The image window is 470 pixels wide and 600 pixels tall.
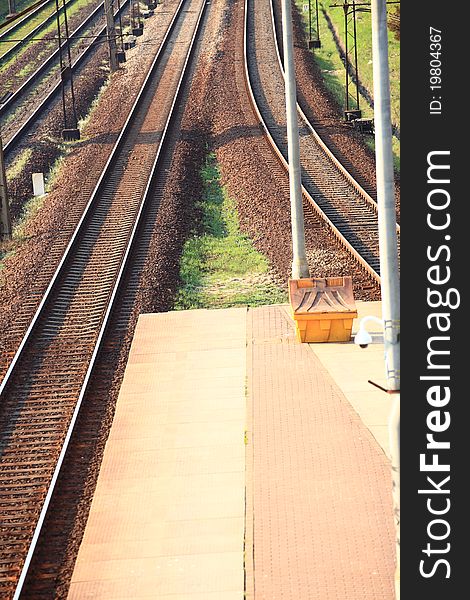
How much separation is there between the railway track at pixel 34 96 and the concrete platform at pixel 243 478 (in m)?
22.1

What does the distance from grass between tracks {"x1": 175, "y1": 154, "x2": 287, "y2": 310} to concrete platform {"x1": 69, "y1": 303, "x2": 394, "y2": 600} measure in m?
3.09

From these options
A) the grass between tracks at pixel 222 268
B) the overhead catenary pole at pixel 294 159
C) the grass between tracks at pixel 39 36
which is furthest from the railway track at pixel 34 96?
the overhead catenary pole at pixel 294 159

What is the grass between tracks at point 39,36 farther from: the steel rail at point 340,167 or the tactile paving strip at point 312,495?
the tactile paving strip at point 312,495

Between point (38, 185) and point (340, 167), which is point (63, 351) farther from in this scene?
point (340, 167)

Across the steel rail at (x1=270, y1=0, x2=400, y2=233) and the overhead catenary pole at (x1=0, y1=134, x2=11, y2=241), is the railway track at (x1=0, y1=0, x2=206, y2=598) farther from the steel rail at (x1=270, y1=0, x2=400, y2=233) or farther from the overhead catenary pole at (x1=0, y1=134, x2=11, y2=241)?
the steel rail at (x1=270, y1=0, x2=400, y2=233)

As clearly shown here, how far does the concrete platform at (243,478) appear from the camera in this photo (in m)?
11.5

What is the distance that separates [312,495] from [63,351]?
25.4ft

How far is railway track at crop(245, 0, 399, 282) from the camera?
2523cm

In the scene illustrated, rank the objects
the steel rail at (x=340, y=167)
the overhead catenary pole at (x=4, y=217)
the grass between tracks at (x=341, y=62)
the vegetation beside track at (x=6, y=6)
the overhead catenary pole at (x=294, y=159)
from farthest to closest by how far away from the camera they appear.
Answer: the vegetation beside track at (x=6, y=6), the grass between tracks at (x=341, y=62), the overhead catenary pole at (x=4, y=217), the steel rail at (x=340, y=167), the overhead catenary pole at (x=294, y=159)

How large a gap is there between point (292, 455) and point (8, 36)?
49658 mm

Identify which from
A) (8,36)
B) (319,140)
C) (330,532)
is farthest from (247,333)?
(8,36)

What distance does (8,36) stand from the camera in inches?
2367

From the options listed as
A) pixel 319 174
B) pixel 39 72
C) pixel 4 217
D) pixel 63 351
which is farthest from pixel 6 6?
pixel 63 351

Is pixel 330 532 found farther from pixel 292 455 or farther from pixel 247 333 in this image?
pixel 247 333
